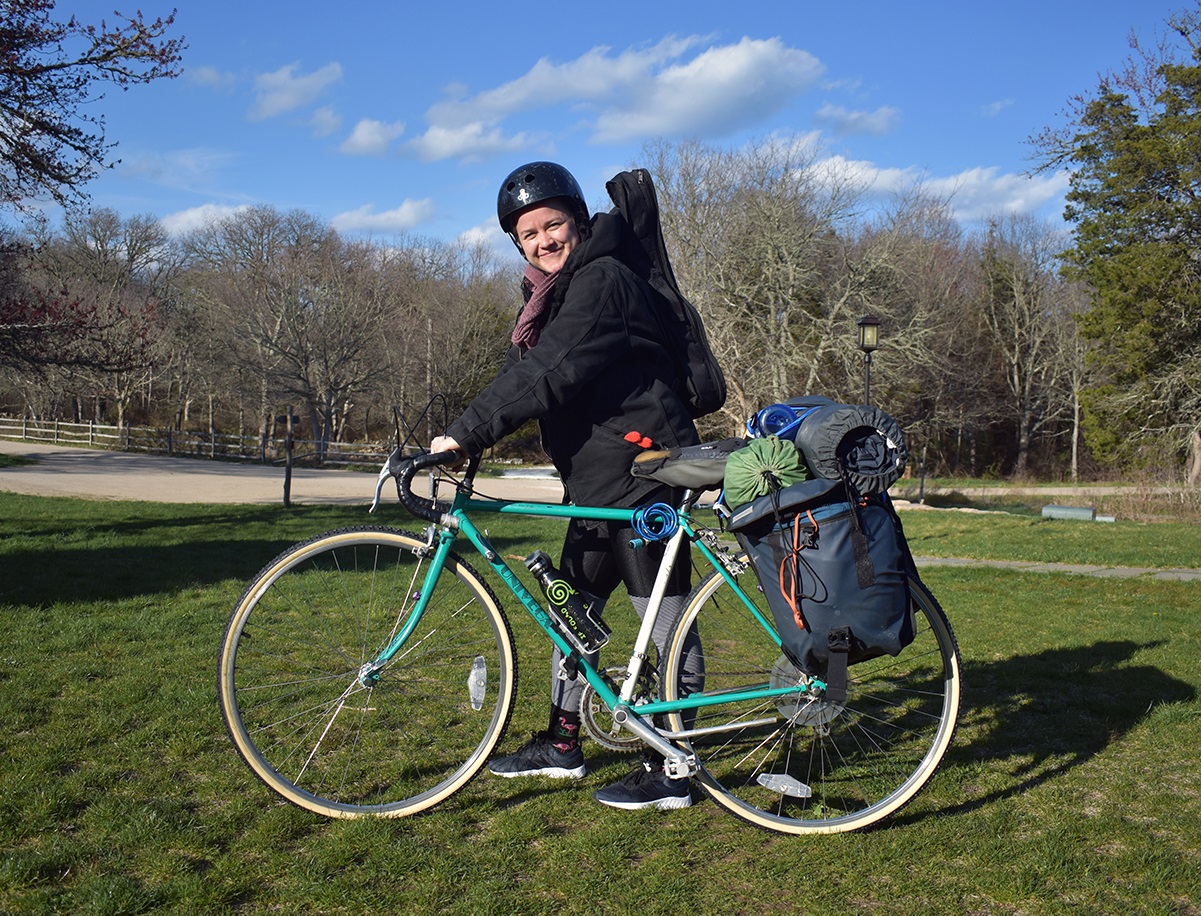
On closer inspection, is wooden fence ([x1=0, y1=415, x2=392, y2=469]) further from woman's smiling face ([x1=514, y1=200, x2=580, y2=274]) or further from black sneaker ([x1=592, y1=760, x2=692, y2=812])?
black sneaker ([x1=592, y1=760, x2=692, y2=812])

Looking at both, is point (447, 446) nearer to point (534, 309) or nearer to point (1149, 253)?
point (534, 309)

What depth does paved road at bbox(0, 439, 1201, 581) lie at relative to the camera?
60.8ft

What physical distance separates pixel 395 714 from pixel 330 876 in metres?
1.40

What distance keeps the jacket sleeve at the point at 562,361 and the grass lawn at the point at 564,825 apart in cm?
126

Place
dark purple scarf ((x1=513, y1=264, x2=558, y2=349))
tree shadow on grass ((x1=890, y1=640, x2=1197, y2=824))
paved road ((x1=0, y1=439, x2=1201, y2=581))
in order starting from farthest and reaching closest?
paved road ((x1=0, y1=439, x2=1201, y2=581)) < tree shadow on grass ((x1=890, y1=640, x2=1197, y2=824)) < dark purple scarf ((x1=513, y1=264, x2=558, y2=349))

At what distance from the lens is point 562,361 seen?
9.99 ft

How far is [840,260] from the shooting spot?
3147 cm

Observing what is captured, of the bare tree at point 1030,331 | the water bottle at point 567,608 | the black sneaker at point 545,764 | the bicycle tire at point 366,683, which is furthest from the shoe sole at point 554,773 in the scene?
the bare tree at point 1030,331

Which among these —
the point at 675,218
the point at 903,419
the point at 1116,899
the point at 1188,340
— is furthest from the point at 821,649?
the point at 903,419

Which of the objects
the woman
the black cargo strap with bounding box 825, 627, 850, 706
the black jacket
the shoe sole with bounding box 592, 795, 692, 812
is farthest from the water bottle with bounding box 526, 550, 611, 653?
the black cargo strap with bounding box 825, 627, 850, 706

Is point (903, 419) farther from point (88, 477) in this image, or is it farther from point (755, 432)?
point (755, 432)

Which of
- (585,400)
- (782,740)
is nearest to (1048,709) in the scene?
(782,740)

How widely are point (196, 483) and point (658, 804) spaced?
21.5 metres

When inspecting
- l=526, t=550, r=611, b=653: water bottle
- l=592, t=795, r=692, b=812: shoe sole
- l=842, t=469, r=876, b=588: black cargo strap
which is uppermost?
l=842, t=469, r=876, b=588: black cargo strap
